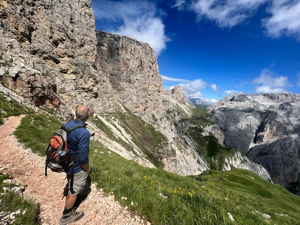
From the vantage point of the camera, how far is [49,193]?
6.80 metres

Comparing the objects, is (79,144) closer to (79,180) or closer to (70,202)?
(79,180)

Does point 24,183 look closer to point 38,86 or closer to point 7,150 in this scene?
point 7,150

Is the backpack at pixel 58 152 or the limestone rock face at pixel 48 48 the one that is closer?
the backpack at pixel 58 152

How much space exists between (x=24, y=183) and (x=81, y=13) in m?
130

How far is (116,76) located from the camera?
170500mm

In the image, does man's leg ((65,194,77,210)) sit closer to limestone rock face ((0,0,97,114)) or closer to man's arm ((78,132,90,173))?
man's arm ((78,132,90,173))

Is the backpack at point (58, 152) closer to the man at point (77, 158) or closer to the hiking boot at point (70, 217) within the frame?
the man at point (77, 158)

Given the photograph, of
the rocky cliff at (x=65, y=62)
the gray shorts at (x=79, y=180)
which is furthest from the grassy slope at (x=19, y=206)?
the rocky cliff at (x=65, y=62)

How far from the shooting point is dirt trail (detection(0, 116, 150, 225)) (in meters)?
5.29

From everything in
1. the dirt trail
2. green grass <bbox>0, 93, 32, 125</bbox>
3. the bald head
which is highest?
the bald head

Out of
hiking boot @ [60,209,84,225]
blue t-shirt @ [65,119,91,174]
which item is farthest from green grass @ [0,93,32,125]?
hiking boot @ [60,209,84,225]

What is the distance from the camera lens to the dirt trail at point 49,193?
5.29 metres

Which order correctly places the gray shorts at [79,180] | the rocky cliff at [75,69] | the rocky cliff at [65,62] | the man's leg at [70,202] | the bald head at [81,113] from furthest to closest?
the rocky cliff at [75,69], the rocky cliff at [65,62], the bald head at [81,113], the gray shorts at [79,180], the man's leg at [70,202]

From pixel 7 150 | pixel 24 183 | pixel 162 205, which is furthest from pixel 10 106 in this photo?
pixel 162 205
